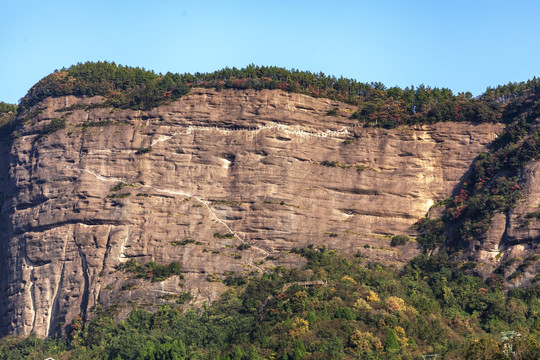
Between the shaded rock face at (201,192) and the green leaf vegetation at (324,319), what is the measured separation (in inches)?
79.4

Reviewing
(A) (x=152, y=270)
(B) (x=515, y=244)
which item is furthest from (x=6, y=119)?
(B) (x=515, y=244)

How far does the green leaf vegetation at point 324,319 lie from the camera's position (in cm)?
6253

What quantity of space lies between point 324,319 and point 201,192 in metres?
17.3

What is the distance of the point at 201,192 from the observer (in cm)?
7812

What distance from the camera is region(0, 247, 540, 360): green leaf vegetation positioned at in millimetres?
62531

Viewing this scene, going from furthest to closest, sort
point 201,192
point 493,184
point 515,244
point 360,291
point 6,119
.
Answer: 1. point 6,119
2. point 201,192
3. point 493,184
4. point 515,244
5. point 360,291

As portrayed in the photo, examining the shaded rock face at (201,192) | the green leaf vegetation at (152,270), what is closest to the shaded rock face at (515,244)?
the shaded rock face at (201,192)

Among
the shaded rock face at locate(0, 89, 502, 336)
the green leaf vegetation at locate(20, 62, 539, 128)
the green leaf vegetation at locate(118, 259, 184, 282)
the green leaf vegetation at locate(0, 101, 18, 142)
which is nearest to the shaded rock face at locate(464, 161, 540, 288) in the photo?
the shaded rock face at locate(0, 89, 502, 336)

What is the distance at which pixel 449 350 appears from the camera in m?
60.6

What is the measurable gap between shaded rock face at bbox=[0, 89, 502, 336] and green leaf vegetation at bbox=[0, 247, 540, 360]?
2017 mm

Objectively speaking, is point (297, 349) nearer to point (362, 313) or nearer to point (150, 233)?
point (362, 313)

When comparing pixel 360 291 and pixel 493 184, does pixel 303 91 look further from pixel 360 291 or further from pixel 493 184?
pixel 360 291

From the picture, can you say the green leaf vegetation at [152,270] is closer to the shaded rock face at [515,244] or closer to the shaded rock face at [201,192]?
the shaded rock face at [201,192]

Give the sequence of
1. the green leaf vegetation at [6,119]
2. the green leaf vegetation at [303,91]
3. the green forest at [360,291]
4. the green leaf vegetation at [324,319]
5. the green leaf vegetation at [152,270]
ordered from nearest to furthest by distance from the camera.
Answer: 1. the green leaf vegetation at [324,319]
2. the green forest at [360,291]
3. the green leaf vegetation at [152,270]
4. the green leaf vegetation at [303,91]
5. the green leaf vegetation at [6,119]
